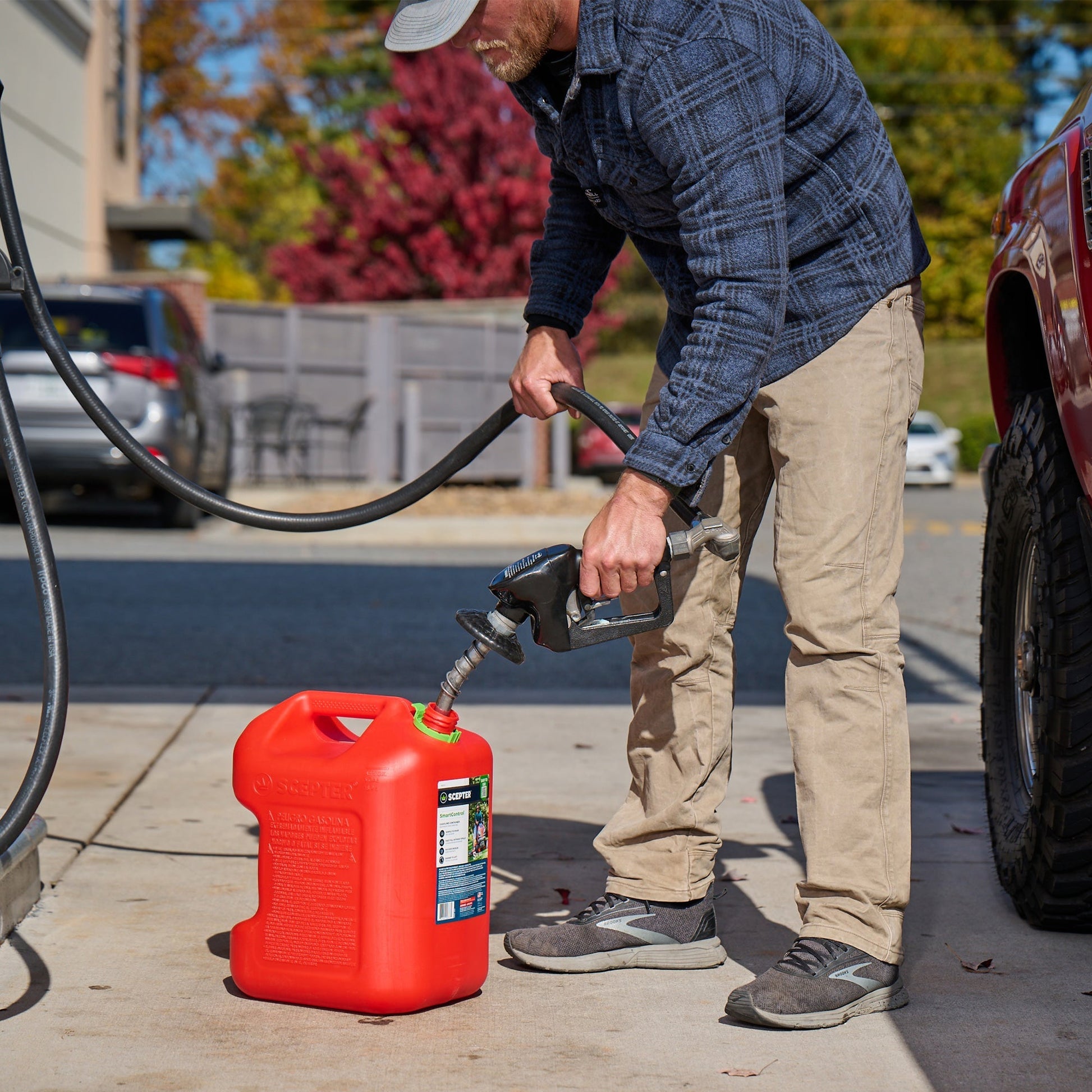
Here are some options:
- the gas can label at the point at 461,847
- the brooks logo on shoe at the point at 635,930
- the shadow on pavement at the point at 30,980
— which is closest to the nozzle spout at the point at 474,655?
the gas can label at the point at 461,847

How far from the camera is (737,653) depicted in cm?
629

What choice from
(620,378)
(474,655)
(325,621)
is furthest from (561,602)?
(620,378)

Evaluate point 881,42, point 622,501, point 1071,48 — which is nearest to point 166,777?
point 622,501

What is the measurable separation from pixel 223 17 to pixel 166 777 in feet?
107

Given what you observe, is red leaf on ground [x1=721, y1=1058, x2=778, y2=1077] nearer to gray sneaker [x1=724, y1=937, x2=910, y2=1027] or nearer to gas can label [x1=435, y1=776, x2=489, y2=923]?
gray sneaker [x1=724, y1=937, x2=910, y2=1027]

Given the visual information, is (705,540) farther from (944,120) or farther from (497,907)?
(944,120)

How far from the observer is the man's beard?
2316 mm

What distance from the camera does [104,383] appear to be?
10.4 meters

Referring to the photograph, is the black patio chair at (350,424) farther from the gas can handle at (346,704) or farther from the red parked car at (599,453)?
the gas can handle at (346,704)

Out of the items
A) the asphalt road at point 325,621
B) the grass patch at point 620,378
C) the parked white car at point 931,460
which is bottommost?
the parked white car at point 931,460

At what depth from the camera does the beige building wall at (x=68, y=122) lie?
1515 centimetres

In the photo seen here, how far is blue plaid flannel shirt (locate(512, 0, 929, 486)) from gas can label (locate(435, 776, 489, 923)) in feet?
2.03

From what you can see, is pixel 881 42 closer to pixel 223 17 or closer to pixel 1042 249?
pixel 223 17

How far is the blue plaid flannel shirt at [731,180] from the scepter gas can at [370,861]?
605mm
